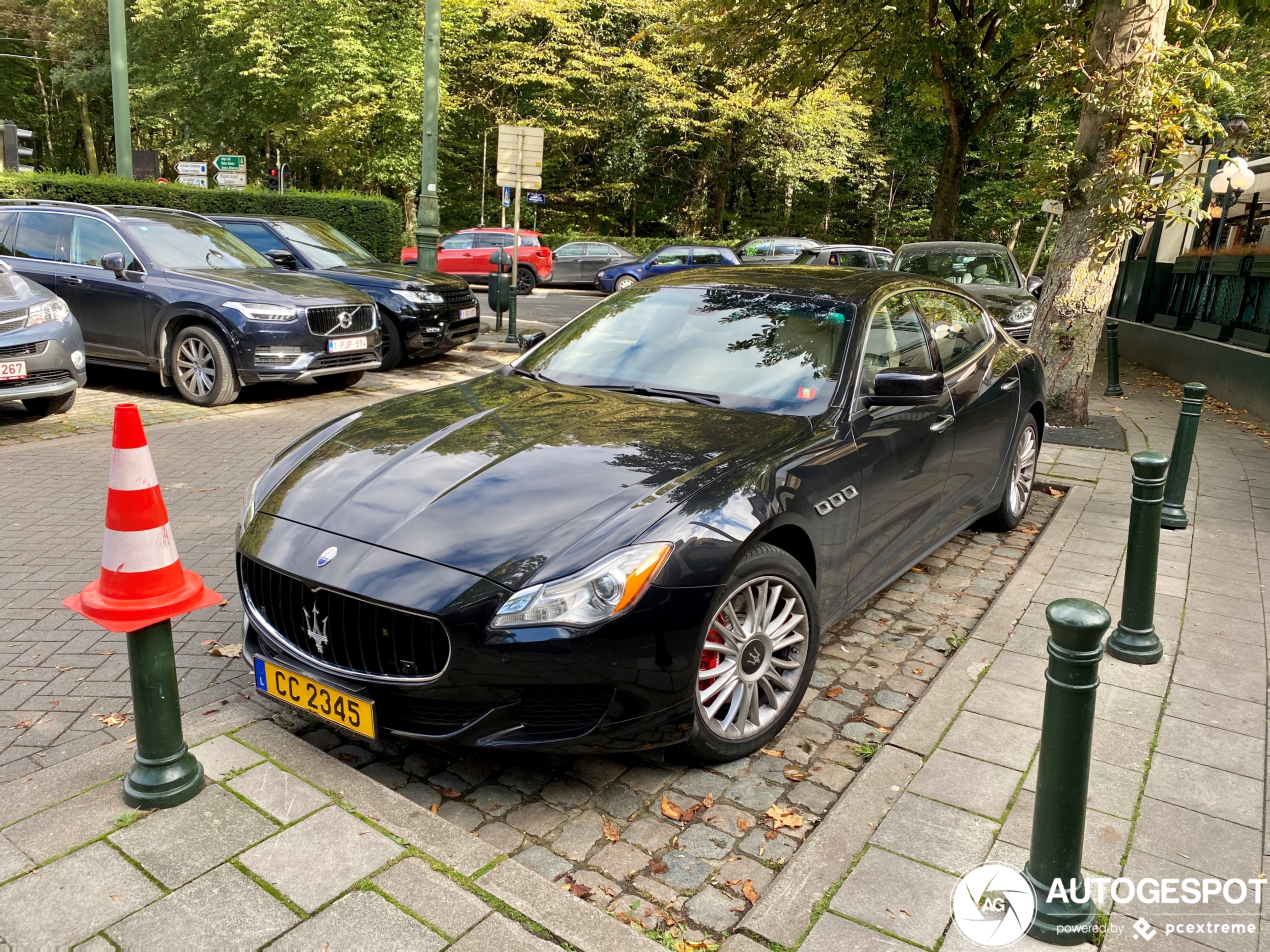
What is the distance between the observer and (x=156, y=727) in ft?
8.81

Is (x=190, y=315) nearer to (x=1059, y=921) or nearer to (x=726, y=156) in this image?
(x=1059, y=921)

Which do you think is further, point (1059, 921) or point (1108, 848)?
point (1108, 848)

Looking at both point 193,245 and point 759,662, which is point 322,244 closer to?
point 193,245

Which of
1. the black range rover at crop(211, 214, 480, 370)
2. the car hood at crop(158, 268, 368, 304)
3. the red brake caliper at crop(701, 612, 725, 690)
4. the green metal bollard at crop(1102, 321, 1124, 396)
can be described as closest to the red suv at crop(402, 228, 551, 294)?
the black range rover at crop(211, 214, 480, 370)

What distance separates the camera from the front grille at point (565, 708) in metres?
2.78

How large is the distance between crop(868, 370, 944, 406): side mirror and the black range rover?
8216 mm

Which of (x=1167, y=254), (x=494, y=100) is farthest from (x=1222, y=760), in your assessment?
(x=494, y=100)

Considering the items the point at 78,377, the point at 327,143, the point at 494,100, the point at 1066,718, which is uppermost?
the point at 494,100

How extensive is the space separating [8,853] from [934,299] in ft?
14.9

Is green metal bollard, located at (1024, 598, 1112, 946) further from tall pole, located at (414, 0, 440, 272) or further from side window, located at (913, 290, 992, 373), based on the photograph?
tall pole, located at (414, 0, 440, 272)

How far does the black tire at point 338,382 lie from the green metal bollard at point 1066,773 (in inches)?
363

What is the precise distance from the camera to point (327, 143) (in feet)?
94.6

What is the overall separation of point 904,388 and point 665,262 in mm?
23172

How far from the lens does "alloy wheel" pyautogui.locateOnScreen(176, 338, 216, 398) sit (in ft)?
30.2
